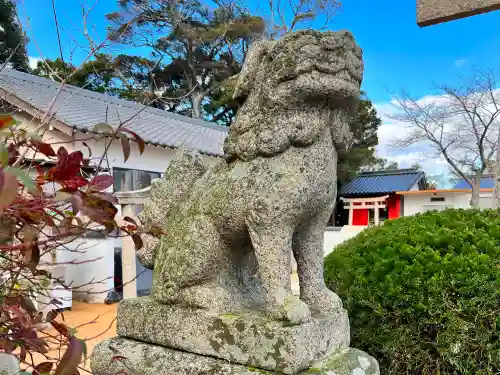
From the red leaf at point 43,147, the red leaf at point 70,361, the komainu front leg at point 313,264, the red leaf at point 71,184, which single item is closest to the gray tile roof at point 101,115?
the komainu front leg at point 313,264

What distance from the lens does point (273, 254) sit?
1.54 metres

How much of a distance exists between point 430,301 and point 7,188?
1924 mm

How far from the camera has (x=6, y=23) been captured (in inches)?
529

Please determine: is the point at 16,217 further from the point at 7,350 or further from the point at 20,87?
the point at 20,87

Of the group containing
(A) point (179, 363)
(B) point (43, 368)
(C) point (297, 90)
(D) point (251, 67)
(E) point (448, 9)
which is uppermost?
(E) point (448, 9)

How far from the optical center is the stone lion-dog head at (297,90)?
4.82 ft

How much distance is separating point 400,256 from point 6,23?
1483 cm

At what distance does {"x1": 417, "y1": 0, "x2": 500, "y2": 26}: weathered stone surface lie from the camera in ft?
8.91

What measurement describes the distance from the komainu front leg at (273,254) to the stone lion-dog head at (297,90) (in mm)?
246

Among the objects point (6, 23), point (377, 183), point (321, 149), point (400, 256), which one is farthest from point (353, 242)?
point (377, 183)

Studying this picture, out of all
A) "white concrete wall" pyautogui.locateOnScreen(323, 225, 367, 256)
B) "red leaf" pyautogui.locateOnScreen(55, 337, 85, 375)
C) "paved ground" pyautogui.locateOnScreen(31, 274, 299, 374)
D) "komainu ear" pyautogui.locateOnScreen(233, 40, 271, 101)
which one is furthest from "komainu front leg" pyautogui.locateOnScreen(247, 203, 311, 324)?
"white concrete wall" pyautogui.locateOnScreen(323, 225, 367, 256)

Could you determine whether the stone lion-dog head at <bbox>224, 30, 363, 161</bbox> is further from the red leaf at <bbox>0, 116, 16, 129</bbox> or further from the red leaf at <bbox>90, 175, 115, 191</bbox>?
the red leaf at <bbox>0, 116, 16, 129</bbox>

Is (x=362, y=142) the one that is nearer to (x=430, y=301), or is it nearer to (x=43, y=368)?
(x=430, y=301)

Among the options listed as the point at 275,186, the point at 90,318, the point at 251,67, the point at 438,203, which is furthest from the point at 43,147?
the point at 438,203
